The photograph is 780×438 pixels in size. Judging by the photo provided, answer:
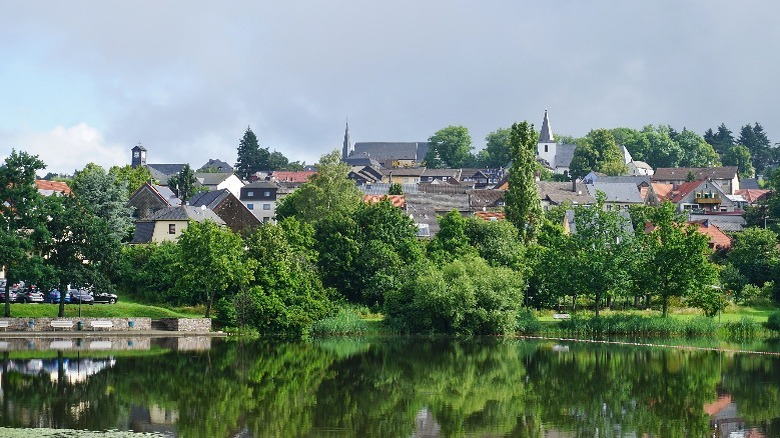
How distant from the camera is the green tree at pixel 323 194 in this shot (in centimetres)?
10944

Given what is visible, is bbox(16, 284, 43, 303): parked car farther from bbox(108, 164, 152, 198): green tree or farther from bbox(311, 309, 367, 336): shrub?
bbox(108, 164, 152, 198): green tree

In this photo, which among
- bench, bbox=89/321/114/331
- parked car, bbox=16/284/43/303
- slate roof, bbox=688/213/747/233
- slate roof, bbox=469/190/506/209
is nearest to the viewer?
bench, bbox=89/321/114/331

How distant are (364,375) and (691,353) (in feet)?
70.1

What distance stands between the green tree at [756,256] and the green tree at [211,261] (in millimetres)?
44960

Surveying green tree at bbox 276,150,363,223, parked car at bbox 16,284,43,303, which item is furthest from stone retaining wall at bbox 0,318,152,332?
green tree at bbox 276,150,363,223

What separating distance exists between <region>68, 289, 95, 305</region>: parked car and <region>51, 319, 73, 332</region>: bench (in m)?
6.65

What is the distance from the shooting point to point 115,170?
13400 centimetres

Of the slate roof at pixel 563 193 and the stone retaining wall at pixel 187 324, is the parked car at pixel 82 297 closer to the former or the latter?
the stone retaining wall at pixel 187 324

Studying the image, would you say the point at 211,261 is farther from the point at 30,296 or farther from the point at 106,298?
the point at 30,296

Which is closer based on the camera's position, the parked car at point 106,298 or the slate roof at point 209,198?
the parked car at point 106,298

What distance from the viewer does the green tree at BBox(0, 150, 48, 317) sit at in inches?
2608

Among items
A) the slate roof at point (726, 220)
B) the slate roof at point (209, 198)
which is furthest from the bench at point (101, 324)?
the slate roof at point (726, 220)

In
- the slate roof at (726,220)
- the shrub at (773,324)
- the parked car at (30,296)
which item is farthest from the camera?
the slate roof at (726,220)

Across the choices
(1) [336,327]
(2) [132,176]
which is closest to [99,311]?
(1) [336,327]
